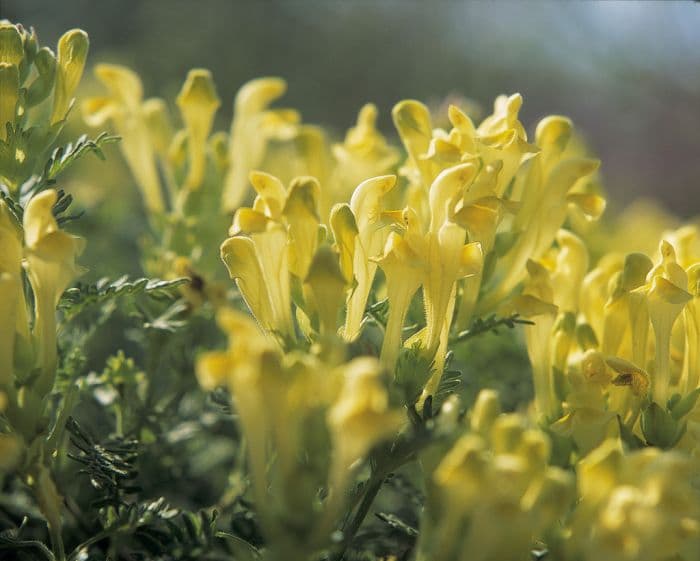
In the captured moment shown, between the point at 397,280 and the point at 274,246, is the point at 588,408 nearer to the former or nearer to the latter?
the point at 397,280

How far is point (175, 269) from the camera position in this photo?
1.54 m

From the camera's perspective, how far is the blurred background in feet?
19.8

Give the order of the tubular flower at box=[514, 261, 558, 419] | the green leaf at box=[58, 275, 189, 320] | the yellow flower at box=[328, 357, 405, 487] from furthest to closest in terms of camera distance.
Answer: the tubular flower at box=[514, 261, 558, 419], the green leaf at box=[58, 275, 189, 320], the yellow flower at box=[328, 357, 405, 487]

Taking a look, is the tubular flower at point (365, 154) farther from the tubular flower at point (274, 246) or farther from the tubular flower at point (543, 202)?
the tubular flower at point (274, 246)

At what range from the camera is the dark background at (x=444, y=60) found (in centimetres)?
606

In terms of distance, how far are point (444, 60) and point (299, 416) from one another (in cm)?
648

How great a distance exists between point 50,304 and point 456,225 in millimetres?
484

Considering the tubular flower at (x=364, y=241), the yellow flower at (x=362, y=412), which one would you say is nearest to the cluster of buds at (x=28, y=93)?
the tubular flower at (x=364, y=241)

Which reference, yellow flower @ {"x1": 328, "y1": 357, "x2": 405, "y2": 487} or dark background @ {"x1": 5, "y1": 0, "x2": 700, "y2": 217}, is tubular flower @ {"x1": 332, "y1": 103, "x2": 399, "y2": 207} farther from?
dark background @ {"x1": 5, "y1": 0, "x2": 700, "y2": 217}

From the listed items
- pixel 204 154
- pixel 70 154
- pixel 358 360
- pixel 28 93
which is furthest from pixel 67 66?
pixel 358 360

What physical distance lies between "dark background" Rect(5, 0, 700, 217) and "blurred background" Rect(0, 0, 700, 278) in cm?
1

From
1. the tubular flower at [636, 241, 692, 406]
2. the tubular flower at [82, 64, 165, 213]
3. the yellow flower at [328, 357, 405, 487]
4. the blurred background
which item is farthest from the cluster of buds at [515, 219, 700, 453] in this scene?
the blurred background

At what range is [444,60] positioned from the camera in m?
7.05

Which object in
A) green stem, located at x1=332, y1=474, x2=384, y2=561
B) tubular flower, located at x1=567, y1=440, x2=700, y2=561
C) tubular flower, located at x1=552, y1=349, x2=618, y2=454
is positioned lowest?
green stem, located at x1=332, y1=474, x2=384, y2=561
